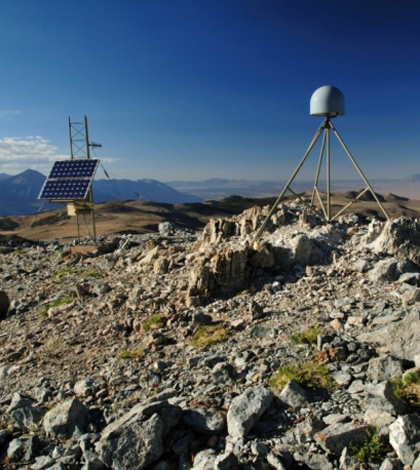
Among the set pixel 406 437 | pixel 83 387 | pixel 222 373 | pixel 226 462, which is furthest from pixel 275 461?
pixel 83 387

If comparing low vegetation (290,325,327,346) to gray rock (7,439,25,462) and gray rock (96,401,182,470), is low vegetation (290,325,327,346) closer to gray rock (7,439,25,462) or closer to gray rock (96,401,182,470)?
gray rock (96,401,182,470)

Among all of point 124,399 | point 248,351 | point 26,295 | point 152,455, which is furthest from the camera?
point 26,295

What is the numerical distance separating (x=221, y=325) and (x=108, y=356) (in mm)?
2828

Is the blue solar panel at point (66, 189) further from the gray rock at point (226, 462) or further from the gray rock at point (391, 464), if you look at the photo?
the gray rock at point (391, 464)

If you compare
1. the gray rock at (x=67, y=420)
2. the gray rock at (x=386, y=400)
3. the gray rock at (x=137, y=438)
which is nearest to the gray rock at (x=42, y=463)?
the gray rock at (x=67, y=420)

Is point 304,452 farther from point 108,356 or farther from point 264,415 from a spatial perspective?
point 108,356

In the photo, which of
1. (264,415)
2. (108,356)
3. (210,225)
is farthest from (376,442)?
(210,225)

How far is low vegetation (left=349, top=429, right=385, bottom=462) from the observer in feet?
16.5

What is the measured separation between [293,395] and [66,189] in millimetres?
19201

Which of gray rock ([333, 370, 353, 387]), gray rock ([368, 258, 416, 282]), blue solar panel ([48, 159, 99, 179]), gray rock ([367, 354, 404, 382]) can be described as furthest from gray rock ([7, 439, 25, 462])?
blue solar panel ([48, 159, 99, 179])

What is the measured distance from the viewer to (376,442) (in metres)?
5.13

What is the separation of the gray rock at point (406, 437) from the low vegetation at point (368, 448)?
18 centimetres

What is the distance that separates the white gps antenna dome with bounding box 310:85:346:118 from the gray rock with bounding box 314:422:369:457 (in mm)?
9357

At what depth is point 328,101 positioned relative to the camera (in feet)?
38.6
